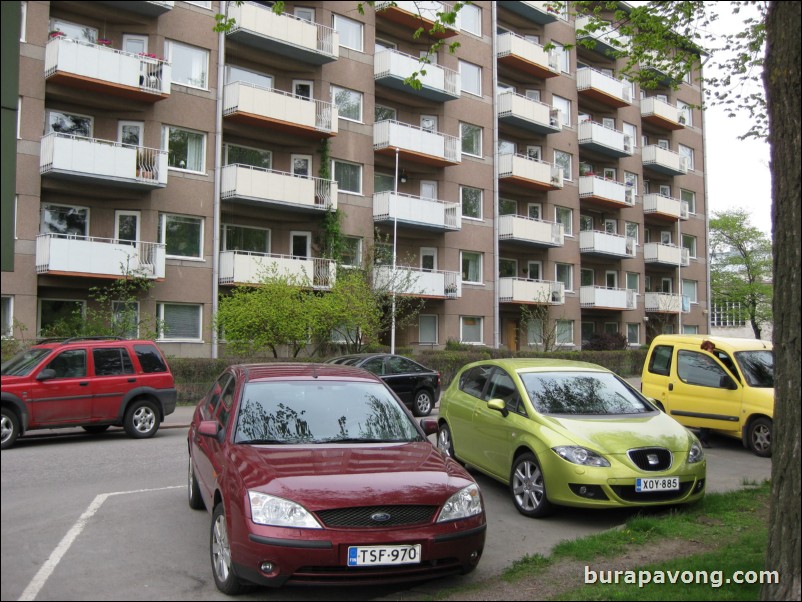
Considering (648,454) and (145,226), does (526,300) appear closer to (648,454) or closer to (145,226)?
(145,226)

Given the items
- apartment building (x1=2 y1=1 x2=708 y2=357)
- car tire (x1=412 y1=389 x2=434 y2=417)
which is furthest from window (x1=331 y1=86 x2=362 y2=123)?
car tire (x1=412 y1=389 x2=434 y2=417)

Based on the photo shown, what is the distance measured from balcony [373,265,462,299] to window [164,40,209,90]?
940 cm

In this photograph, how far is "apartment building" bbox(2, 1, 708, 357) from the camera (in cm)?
2309

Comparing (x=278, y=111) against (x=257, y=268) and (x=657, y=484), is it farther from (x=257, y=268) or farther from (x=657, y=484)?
(x=657, y=484)

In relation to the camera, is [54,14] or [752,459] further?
[54,14]

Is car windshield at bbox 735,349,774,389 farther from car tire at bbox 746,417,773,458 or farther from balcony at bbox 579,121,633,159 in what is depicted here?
balcony at bbox 579,121,633,159

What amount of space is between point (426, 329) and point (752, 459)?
22838mm

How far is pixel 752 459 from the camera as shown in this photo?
449 inches

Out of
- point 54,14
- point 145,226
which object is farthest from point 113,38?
point 145,226

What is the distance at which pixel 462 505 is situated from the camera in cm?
532

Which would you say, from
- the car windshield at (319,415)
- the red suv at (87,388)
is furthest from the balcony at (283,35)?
the car windshield at (319,415)

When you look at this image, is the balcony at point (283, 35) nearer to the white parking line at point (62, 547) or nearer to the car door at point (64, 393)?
the car door at point (64, 393)

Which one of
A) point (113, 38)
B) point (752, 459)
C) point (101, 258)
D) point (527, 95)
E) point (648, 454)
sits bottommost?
point (752, 459)

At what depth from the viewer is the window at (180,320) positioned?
82.6ft
